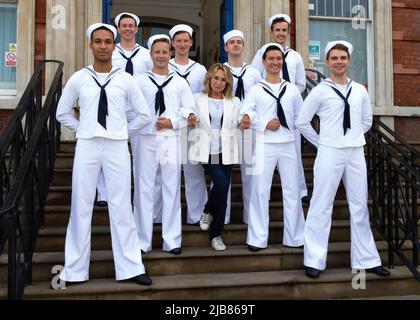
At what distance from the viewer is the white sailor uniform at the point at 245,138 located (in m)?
4.87

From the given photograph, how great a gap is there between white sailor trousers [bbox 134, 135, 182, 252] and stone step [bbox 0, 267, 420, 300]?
0.41 m

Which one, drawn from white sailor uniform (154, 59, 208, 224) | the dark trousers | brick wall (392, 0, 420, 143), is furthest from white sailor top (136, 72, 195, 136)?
brick wall (392, 0, 420, 143)

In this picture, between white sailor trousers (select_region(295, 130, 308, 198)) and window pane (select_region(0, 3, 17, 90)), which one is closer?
white sailor trousers (select_region(295, 130, 308, 198))

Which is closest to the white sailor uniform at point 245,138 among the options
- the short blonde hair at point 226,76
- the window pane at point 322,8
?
the short blonde hair at point 226,76

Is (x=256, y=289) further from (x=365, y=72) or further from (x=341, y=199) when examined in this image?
Result: (x=365, y=72)

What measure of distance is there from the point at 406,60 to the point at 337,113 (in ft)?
13.8

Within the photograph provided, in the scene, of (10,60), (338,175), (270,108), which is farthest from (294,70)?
(10,60)

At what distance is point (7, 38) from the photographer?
717cm

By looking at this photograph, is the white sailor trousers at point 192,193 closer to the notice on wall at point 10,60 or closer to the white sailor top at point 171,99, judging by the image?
the white sailor top at point 171,99

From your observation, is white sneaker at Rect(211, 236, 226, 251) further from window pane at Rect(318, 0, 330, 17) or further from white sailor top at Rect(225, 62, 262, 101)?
window pane at Rect(318, 0, 330, 17)

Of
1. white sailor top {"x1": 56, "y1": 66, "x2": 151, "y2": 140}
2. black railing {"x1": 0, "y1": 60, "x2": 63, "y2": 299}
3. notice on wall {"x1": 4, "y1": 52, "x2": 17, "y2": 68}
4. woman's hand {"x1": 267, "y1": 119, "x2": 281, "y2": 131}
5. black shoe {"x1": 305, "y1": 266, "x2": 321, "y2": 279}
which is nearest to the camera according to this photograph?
black railing {"x1": 0, "y1": 60, "x2": 63, "y2": 299}

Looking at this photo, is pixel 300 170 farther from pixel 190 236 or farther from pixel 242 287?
pixel 242 287

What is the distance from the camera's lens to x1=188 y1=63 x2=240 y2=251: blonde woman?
180 inches
